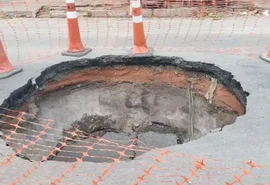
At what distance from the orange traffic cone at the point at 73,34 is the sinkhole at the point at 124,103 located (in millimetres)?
345

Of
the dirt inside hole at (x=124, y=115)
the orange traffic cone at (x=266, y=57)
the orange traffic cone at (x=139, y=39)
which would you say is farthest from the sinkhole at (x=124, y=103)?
the orange traffic cone at (x=266, y=57)

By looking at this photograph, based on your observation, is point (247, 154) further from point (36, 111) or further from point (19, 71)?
point (19, 71)

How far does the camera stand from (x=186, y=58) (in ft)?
18.9

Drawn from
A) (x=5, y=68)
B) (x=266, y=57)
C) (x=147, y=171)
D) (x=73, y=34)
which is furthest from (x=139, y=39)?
(x=147, y=171)

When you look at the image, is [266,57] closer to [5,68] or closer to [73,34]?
[73,34]

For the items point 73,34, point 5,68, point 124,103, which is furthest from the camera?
point 124,103

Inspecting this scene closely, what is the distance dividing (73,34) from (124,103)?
4.50 ft

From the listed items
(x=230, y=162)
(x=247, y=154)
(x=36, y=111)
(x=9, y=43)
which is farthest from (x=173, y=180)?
(x=9, y=43)

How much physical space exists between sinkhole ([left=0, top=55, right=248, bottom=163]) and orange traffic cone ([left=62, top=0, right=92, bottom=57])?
34 centimetres

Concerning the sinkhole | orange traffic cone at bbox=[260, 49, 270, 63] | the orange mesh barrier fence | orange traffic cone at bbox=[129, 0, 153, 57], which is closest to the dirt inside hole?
the sinkhole

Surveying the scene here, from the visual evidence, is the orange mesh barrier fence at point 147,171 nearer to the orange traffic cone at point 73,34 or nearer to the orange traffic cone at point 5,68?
the orange traffic cone at point 5,68

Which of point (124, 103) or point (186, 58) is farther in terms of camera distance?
point (124, 103)

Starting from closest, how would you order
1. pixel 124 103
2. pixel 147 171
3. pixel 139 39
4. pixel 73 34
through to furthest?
pixel 147 171 → pixel 139 39 → pixel 73 34 → pixel 124 103

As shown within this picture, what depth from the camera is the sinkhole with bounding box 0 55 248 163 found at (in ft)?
17.6
